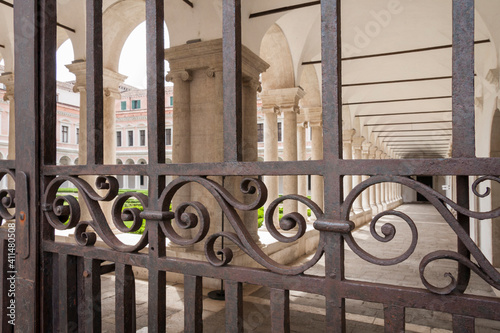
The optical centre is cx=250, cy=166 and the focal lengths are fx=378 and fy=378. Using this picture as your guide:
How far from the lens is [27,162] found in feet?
4.92

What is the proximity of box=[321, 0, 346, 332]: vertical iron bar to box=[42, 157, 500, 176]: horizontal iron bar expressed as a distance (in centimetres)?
3

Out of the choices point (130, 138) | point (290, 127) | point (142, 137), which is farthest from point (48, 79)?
point (130, 138)

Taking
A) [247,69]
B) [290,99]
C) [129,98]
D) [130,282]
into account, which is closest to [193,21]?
[247,69]

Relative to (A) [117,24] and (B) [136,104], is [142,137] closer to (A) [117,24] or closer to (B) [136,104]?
(B) [136,104]

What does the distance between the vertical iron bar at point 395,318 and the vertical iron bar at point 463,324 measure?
0.11 metres

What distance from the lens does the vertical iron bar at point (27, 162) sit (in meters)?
1.47

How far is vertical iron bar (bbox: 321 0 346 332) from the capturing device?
95cm

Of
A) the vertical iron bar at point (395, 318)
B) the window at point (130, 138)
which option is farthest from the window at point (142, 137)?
the vertical iron bar at point (395, 318)

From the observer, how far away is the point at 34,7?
1517 mm

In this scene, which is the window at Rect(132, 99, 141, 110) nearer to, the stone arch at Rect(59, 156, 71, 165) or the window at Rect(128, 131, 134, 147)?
the window at Rect(128, 131, 134, 147)

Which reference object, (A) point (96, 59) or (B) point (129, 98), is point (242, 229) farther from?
(B) point (129, 98)

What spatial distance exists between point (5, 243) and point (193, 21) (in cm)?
500

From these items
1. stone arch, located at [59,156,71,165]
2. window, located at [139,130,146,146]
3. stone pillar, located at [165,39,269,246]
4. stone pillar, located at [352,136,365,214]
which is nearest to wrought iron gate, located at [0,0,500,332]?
stone pillar, located at [165,39,269,246]

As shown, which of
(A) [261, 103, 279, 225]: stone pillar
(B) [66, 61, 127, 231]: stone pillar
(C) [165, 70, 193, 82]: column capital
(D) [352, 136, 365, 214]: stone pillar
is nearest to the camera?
(C) [165, 70, 193, 82]: column capital
